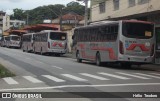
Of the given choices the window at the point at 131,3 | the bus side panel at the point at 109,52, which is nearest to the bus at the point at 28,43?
the window at the point at 131,3

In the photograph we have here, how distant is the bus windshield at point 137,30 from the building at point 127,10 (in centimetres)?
452

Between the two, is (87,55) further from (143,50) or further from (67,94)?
(67,94)

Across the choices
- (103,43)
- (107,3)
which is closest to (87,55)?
(103,43)

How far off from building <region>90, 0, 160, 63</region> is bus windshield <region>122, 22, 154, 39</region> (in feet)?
14.8

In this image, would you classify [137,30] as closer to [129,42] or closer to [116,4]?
[129,42]

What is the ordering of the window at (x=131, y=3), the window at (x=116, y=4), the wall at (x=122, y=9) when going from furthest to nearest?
the window at (x=116, y=4)
the window at (x=131, y=3)
the wall at (x=122, y=9)

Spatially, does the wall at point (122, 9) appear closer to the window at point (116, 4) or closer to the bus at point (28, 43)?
the window at point (116, 4)

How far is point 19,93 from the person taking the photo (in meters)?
13.0

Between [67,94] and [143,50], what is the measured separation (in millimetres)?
12971

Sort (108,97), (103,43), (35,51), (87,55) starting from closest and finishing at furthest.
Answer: (108,97)
(103,43)
(87,55)
(35,51)

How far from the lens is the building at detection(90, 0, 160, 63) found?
3155cm

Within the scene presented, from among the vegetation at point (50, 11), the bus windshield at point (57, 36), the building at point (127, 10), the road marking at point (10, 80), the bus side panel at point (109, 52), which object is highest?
the vegetation at point (50, 11)

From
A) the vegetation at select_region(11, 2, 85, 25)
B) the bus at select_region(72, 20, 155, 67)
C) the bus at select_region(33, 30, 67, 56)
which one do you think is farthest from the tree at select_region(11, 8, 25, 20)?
the bus at select_region(72, 20, 155, 67)

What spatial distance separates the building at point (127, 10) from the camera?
3155 centimetres
